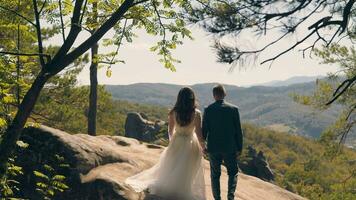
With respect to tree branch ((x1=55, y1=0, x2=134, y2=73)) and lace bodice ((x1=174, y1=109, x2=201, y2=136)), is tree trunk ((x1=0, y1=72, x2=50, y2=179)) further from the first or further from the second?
lace bodice ((x1=174, y1=109, x2=201, y2=136))

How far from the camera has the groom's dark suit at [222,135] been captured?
7.90 meters

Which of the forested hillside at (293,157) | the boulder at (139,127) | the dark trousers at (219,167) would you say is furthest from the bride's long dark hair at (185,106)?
the boulder at (139,127)

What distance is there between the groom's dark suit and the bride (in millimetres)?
372

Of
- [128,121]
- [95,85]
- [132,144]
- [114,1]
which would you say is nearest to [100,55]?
[114,1]

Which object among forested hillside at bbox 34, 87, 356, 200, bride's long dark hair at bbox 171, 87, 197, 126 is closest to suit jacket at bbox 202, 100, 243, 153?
bride's long dark hair at bbox 171, 87, 197, 126

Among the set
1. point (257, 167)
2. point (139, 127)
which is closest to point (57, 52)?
point (257, 167)

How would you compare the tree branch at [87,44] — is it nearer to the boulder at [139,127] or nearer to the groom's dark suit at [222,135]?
the groom's dark suit at [222,135]

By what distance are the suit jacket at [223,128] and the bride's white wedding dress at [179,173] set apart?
45 centimetres

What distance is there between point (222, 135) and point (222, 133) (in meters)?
0.04

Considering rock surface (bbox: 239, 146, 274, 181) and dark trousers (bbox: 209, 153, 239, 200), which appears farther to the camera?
rock surface (bbox: 239, 146, 274, 181)

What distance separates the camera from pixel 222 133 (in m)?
7.91

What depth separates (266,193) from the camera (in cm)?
1165

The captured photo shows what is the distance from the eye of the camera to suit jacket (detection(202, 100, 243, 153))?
7.89 metres

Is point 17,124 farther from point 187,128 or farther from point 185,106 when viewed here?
point 187,128
